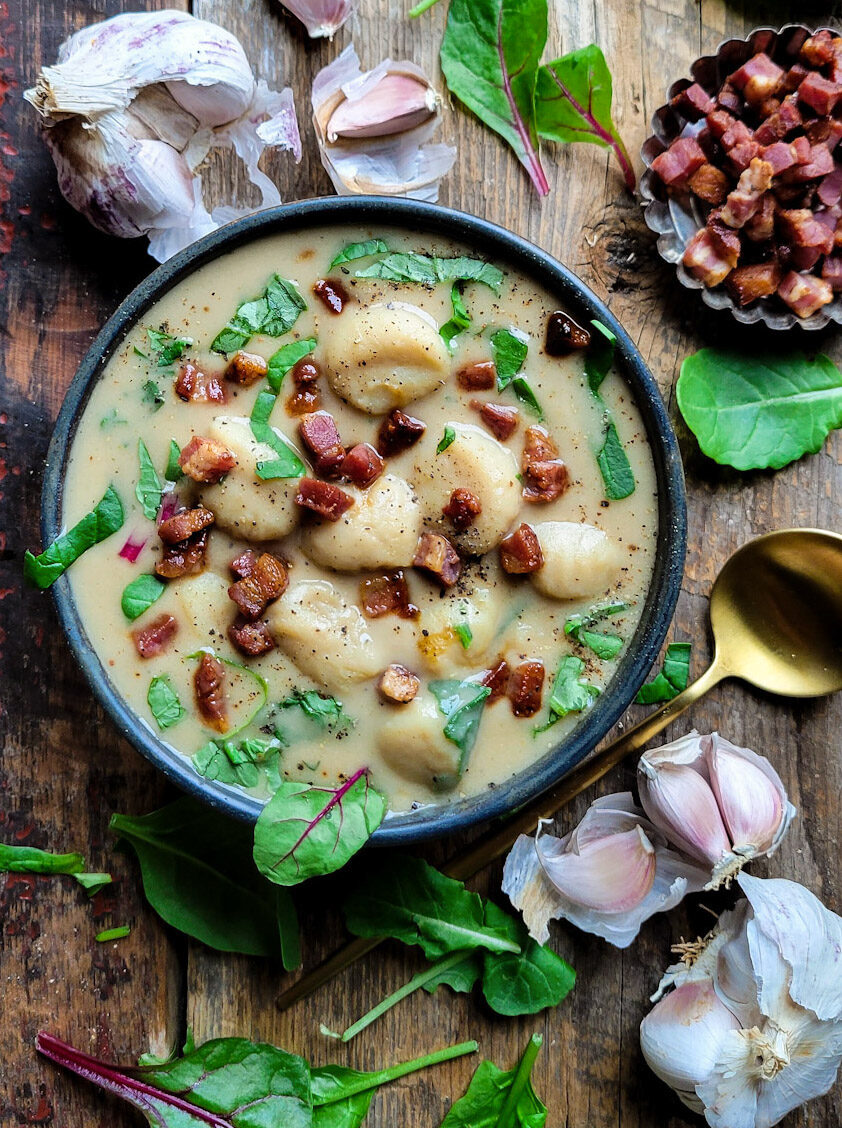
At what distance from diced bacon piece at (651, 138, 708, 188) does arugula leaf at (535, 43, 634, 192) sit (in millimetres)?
111

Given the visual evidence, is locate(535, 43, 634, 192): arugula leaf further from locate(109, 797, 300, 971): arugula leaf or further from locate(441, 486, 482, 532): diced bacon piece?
locate(109, 797, 300, 971): arugula leaf

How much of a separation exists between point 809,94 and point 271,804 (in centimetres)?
179

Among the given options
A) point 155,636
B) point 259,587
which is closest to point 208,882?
point 155,636

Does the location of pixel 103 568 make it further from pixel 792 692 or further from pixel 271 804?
pixel 792 692

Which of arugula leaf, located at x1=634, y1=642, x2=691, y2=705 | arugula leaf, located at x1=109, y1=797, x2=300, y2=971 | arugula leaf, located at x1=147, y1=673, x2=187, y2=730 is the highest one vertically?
arugula leaf, located at x1=147, y1=673, x2=187, y2=730

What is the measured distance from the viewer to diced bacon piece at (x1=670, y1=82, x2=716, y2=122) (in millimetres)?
2129

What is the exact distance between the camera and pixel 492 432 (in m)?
1.91

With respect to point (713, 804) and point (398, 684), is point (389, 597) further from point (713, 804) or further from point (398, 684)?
point (713, 804)

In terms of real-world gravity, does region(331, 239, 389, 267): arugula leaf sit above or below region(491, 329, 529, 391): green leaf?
above

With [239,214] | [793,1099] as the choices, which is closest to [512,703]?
[793,1099]

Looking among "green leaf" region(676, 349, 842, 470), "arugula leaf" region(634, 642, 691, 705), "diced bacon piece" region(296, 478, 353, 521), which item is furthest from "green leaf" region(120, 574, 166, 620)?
"green leaf" region(676, 349, 842, 470)

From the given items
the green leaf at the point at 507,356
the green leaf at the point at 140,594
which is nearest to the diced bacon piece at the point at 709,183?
the green leaf at the point at 507,356

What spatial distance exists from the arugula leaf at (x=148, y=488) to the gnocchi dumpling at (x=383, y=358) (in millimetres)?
378

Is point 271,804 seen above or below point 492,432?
below
